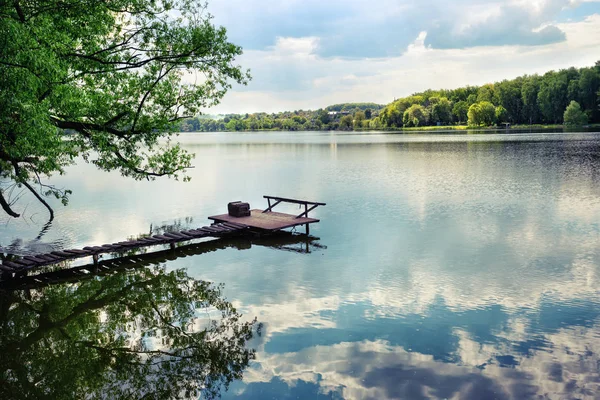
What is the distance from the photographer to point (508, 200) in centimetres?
3008

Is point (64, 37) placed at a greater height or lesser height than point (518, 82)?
lesser

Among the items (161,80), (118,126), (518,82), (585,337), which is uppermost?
(518,82)

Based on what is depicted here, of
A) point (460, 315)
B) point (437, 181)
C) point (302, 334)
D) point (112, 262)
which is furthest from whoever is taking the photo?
point (437, 181)

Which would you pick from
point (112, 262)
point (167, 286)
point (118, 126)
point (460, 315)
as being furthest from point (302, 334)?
point (118, 126)

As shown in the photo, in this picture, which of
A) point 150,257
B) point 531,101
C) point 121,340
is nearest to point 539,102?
point 531,101

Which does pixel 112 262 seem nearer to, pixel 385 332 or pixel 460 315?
pixel 385 332

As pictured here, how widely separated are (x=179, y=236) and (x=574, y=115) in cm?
14572

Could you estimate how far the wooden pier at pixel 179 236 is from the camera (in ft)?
55.4

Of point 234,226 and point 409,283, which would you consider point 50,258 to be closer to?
point 234,226

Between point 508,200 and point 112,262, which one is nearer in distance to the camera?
point 112,262

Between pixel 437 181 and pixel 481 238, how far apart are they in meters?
19.2

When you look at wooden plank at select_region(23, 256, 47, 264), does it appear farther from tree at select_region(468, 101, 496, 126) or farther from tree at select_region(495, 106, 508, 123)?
tree at select_region(495, 106, 508, 123)

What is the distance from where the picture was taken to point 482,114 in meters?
168

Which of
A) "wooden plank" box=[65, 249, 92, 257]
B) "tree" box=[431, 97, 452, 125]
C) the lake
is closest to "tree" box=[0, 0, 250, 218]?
"wooden plank" box=[65, 249, 92, 257]
